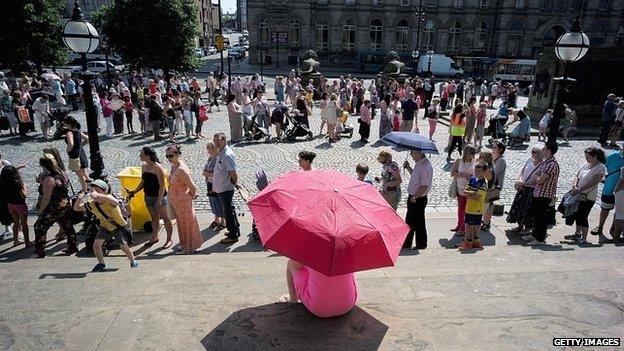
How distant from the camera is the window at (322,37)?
51.8m

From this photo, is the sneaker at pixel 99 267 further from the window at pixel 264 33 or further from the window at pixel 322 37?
the window at pixel 322 37

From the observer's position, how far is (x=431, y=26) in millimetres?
52281

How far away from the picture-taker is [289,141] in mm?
14867

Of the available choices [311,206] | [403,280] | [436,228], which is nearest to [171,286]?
[311,206]

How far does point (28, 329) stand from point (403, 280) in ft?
12.6

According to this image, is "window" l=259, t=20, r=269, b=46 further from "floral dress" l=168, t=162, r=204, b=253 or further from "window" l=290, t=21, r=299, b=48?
"floral dress" l=168, t=162, r=204, b=253

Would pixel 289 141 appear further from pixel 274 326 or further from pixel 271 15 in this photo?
pixel 271 15

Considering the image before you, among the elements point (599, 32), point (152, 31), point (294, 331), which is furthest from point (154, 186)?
point (599, 32)

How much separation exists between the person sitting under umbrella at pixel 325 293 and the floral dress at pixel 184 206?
3.05 m

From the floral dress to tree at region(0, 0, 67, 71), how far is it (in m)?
20.8

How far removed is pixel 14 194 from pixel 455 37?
180 feet

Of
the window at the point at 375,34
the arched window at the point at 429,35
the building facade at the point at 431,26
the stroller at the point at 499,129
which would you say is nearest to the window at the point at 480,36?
the building facade at the point at 431,26

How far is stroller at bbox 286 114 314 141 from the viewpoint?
1495 centimetres

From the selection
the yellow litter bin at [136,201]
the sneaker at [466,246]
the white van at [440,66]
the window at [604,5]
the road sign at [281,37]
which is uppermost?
the window at [604,5]
